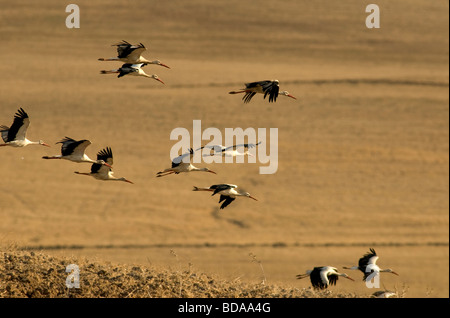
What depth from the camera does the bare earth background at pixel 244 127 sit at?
3134 centimetres

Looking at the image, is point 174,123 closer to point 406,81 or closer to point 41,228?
point 41,228

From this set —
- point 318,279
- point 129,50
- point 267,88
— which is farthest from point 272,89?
point 318,279

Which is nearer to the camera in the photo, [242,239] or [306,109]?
[242,239]

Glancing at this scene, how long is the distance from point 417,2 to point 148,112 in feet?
76.9

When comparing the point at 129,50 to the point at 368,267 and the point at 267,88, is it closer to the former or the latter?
the point at 267,88

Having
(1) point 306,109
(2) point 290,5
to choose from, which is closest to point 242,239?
(1) point 306,109

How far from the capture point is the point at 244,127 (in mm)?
38781

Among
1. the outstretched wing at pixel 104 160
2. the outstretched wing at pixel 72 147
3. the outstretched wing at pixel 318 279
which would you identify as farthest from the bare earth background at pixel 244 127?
the outstretched wing at pixel 318 279

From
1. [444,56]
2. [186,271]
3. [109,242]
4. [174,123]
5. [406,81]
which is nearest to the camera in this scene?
[186,271]

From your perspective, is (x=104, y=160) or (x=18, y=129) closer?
(x=18, y=129)

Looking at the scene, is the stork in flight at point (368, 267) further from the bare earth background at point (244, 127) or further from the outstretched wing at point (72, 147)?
the bare earth background at point (244, 127)

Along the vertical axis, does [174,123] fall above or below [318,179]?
above

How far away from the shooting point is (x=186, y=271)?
50.7 ft

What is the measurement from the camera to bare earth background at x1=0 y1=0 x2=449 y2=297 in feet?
103
